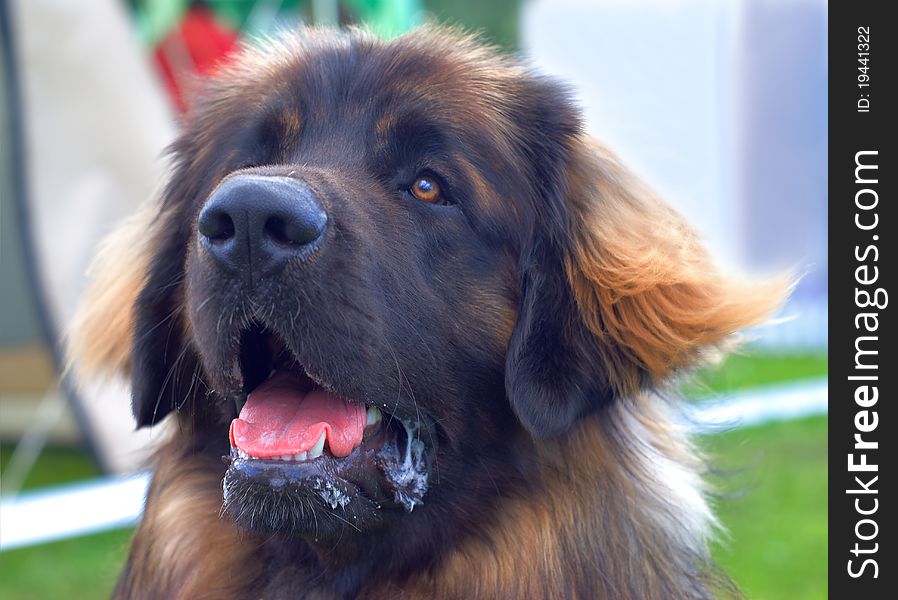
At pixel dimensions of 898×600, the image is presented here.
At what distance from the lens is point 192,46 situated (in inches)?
265

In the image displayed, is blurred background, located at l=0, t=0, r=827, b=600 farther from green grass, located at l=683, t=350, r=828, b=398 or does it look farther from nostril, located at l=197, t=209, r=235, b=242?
nostril, located at l=197, t=209, r=235, b=242

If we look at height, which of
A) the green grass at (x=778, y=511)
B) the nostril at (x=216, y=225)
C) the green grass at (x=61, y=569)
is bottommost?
the green grass at (x=778, y=511)

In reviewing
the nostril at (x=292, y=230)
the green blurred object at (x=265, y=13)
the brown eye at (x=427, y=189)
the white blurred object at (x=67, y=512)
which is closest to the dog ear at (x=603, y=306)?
the brown eye at (x=427, y=189)

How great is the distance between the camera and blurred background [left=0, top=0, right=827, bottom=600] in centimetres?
525

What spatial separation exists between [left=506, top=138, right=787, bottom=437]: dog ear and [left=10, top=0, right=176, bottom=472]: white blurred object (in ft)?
11.0

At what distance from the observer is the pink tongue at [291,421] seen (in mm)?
2314

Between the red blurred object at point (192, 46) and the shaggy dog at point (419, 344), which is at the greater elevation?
the red blurred object at point (192, 46)

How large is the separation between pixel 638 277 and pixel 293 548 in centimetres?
107

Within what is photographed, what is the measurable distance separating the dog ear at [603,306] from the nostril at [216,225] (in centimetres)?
73

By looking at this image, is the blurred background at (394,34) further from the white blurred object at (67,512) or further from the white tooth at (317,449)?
the white tooth at (317,449)

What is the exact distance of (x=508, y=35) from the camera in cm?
1020

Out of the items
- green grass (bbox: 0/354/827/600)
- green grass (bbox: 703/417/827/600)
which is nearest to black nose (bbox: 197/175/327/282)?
green grass (bbox: 0/354/827/600)

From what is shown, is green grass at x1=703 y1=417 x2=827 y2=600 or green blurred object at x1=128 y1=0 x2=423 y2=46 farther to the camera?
green blurred object at x1=128 y1=0 x2=423 y2=46

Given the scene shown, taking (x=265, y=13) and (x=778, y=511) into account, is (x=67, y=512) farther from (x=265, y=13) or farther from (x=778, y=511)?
(x=778, y=511)
